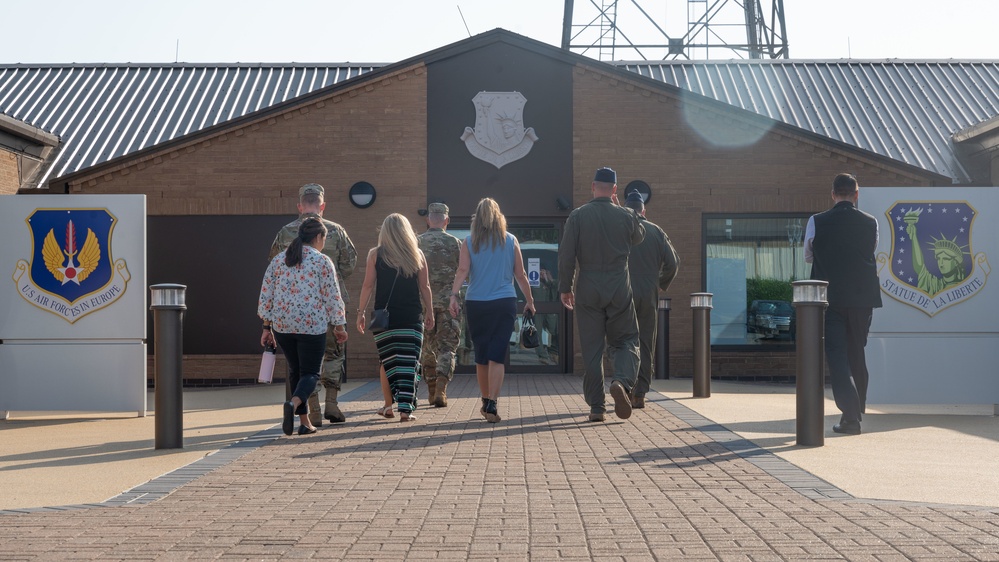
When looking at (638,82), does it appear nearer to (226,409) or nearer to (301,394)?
(226,409)

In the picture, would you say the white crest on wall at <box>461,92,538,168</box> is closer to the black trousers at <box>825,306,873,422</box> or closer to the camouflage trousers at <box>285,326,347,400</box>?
the camouflage trousers at <box>285,326,347,400</box>

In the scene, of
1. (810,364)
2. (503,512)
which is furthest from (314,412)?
(503,512)

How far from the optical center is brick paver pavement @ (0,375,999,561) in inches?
180

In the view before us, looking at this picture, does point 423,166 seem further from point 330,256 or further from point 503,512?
point 503,512

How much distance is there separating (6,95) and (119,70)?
2.11 metres

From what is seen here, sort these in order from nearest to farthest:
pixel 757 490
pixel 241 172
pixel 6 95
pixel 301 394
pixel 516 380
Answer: pixel 757 490
pixel 301 394
pixel 516 380
pixel 241 172
pixel 6 95

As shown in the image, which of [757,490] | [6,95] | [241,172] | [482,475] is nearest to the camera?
[757,490]

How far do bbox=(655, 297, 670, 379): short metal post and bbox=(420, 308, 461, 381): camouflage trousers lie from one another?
414 centimetres

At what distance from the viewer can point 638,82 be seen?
53.3 feet

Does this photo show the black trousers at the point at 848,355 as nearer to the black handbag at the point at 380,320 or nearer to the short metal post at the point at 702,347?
the short metal post at the point at 702,347

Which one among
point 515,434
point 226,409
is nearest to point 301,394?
point 515,434

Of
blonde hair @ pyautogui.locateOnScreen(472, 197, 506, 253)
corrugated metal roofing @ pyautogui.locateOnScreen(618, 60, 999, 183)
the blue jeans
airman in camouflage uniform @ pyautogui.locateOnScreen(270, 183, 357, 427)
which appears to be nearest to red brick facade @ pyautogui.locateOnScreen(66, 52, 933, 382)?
corrugated metal roofing @ pyautogui.locateOnScreen(618, 60, 999, 183)

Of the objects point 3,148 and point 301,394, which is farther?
point 3,148

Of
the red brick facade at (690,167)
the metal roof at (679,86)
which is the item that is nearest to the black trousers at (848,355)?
the red brick facade at (690,167)
